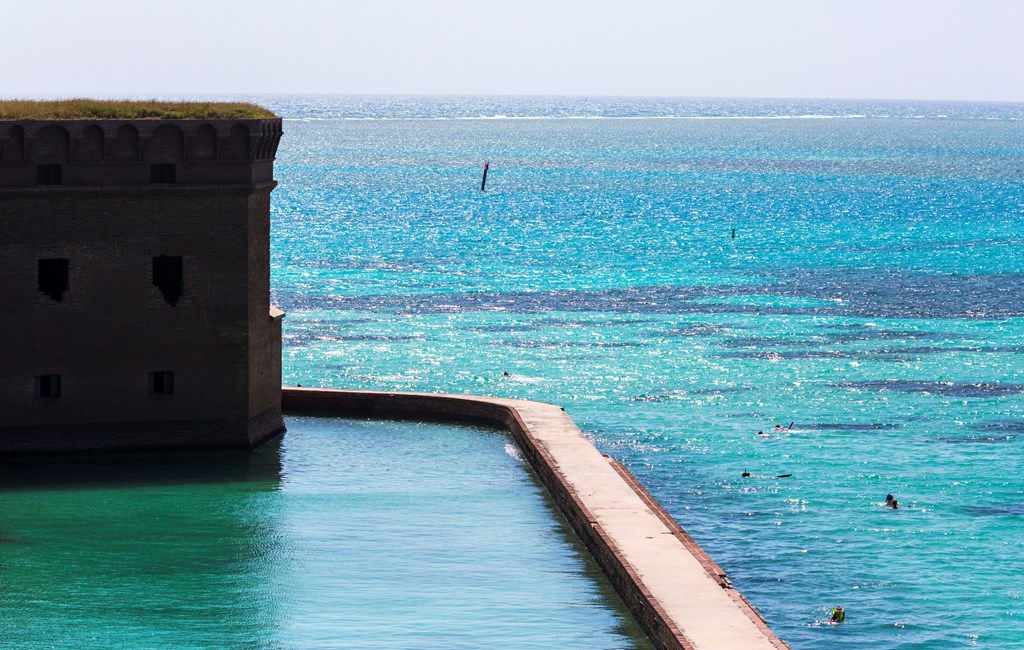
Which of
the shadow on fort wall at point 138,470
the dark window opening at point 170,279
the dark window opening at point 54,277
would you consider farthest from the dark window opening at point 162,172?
the shadow on fort wall at point 138,470

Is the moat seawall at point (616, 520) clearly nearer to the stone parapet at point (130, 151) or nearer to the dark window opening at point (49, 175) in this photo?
the stone parapet at point (130, 151)

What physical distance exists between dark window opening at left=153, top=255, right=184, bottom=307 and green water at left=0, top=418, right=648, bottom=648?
3630 mm

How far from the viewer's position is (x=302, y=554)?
31.5m

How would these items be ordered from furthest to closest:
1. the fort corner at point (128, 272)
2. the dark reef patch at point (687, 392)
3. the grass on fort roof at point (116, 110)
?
the dark reef patch at point (687, 392) → the fort corner at point (128, 272) → the grass on fort roof at point (116, 110)

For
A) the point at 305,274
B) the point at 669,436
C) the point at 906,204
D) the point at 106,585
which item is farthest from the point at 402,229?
the point at 106,585

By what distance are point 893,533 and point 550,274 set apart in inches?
2263

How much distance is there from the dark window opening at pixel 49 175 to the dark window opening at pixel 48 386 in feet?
13.4

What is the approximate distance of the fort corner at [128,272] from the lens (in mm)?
36094

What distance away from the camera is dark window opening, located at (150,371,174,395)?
123ft

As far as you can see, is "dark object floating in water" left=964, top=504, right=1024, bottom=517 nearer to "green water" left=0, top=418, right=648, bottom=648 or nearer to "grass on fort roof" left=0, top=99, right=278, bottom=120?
"green water" left=0, top=418, right=648, bottom=648

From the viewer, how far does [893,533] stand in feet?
126

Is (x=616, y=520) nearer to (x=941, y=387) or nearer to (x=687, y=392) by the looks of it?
(x=687, y=392)

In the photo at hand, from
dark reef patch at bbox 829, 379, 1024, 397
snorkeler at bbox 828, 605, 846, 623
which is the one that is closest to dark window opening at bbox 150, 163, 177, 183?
snorkeler at bbox 828, 605, 846, 623

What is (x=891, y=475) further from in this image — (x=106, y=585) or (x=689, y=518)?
(x=106, y=585)
